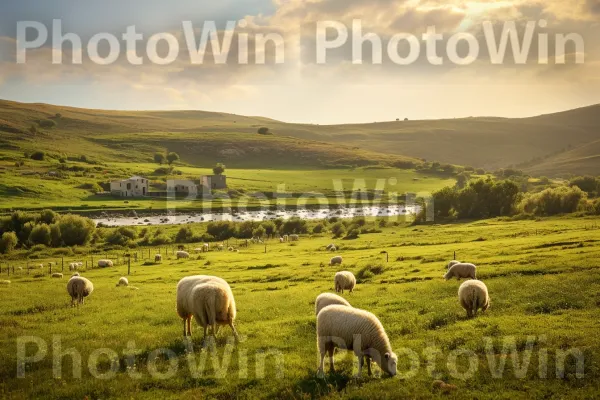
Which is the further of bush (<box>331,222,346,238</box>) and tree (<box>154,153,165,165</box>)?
tree (<box>154,153,165,165</box>)

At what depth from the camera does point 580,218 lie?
6506 centimetres

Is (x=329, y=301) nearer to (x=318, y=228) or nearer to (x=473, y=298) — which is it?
(x=473, y=298)

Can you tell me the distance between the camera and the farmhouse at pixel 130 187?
120 meters

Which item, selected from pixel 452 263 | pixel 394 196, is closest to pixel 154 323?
pixel 452 263

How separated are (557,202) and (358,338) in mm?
78120

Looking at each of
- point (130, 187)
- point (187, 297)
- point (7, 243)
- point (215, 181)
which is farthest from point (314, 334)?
point (215, 181)

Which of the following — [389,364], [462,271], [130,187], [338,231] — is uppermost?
[130,187]

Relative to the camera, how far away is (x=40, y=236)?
65938 millimetres

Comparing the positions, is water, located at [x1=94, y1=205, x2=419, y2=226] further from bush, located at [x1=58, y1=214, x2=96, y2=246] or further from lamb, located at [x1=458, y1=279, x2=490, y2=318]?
lamb, located at [x1=458, y1=279, x2=490, y2=318]

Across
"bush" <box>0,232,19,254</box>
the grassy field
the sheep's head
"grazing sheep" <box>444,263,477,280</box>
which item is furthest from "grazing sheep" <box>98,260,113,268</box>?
the sheep's head

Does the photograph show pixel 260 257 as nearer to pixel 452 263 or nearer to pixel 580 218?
pixel 452 263

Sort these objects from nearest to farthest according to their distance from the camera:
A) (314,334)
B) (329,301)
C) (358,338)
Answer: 1. (358,338)
2. (314,334)
3. (329,301)

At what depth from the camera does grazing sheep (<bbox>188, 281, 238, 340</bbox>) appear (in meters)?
15.2

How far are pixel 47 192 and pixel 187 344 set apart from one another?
355 ft
